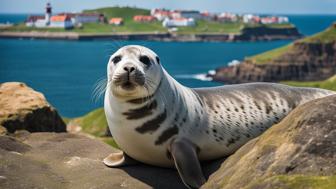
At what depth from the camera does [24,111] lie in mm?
16500

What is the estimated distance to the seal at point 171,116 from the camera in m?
9.95

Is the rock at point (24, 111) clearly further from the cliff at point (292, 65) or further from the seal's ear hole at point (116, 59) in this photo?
the cliff at point (292, 65)

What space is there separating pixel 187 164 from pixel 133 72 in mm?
1766

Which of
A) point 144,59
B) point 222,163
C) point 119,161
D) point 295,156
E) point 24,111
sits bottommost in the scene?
point 24,111

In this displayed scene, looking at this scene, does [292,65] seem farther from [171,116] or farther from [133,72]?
[133,72]

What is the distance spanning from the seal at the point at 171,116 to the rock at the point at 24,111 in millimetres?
5210

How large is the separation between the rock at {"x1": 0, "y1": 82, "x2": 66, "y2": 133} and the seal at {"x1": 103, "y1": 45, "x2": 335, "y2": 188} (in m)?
5.21

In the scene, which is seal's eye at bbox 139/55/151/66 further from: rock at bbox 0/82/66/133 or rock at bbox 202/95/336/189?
rock at bbox 0/82/66/133

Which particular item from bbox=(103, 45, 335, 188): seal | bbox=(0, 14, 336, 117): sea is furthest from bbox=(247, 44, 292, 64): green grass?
bbox=(103, 45, 335, 188): seal

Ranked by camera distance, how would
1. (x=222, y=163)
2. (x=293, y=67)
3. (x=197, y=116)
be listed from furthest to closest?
1. (x=293, y=67)
2. (x=197, y=116)
3. (x=222, y=163)

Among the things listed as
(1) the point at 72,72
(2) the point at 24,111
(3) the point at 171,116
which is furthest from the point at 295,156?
(1) the point at 72,72

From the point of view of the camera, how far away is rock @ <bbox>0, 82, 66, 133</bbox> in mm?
16031

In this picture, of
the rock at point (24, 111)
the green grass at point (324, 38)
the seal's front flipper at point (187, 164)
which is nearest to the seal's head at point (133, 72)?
the seal's front flipper at point (187, 164)

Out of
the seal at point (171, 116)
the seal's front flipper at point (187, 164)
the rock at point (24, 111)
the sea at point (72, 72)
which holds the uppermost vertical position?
the seal at point (171, 116)
